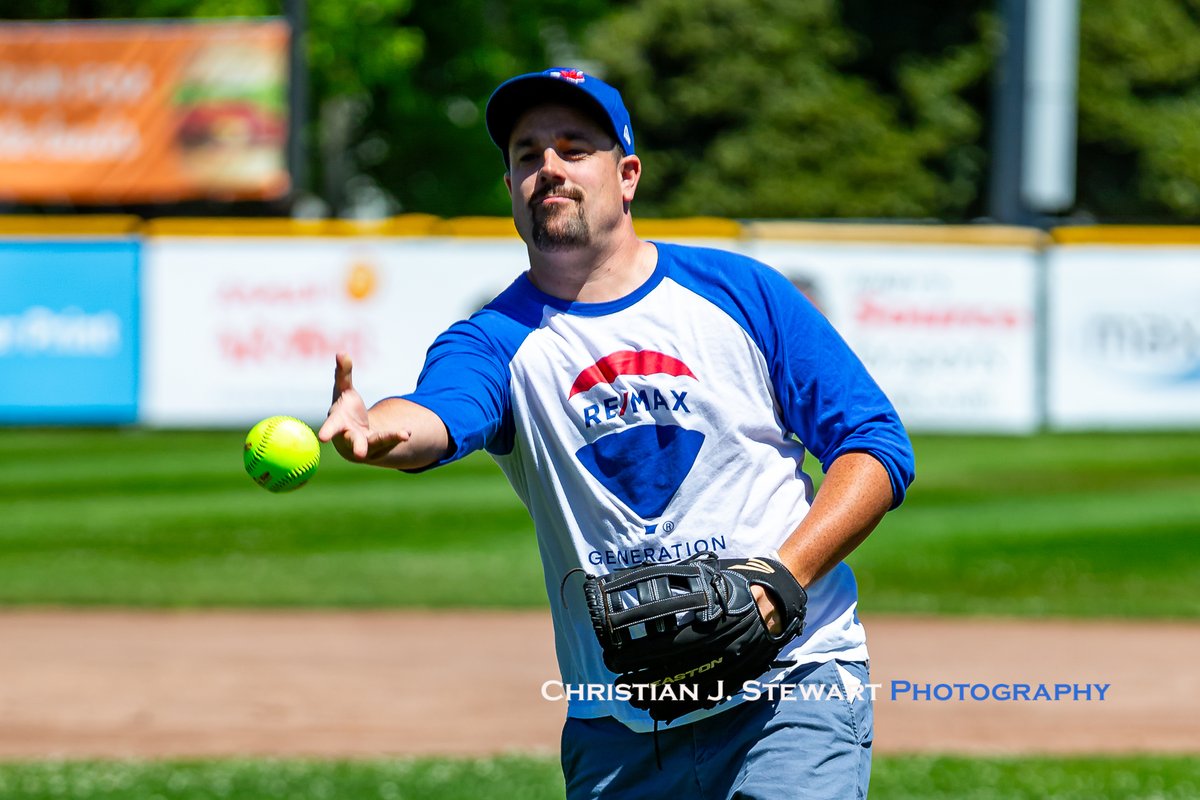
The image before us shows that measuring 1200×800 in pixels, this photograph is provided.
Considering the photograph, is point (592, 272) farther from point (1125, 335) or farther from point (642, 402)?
point (1125, 335)

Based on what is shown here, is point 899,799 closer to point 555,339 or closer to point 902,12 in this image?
point 555,339

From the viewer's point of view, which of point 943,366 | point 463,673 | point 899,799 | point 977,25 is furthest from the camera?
point 977,25

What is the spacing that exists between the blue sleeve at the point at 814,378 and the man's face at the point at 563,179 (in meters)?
0.27

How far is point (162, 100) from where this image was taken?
21.7 m

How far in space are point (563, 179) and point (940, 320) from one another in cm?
1367

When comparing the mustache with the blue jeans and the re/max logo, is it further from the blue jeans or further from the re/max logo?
the blue jeans

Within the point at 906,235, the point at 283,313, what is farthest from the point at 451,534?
the point at 906,235

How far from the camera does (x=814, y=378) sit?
3.39m

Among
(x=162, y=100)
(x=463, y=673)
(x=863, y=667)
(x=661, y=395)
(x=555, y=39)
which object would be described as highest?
(x=555, y=39)

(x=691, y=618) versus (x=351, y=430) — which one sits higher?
(x=351, y=430)

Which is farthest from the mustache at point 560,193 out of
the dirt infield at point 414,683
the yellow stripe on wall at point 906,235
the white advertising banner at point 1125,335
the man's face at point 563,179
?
the white advertising banner at point 1125,335

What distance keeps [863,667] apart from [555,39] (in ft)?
107

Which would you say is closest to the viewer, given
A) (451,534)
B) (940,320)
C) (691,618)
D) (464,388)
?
(691,618)

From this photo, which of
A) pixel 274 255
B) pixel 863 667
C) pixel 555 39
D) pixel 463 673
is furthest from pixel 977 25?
pixel 863 667
